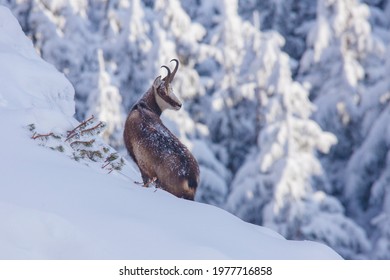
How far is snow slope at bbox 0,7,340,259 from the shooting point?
13.8 ft

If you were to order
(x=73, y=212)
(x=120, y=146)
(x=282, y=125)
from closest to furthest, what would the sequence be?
(x=73, y=212) < (x=282, y=125) < (x=120, y=146)

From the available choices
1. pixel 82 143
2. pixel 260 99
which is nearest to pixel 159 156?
pixel 82 143

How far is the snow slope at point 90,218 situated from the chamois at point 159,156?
0.28 meters

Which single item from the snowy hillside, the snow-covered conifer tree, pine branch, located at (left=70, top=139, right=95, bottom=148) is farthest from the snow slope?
the snowy hillside

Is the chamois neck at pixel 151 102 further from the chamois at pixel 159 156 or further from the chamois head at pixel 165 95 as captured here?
the chamois at pixel 159 156

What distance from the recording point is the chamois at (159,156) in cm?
688

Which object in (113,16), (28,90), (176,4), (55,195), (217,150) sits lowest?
(217,150)

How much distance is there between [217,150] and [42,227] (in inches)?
825

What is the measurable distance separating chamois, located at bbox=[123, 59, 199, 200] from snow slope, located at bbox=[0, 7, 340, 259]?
28cm

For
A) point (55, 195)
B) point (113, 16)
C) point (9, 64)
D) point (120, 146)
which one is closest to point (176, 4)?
point (113, 16)

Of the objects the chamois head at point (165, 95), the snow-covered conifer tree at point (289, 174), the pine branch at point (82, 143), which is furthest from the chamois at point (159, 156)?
the snow-covered conifer tree at point (289, 174)

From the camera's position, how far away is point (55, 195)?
4.77m

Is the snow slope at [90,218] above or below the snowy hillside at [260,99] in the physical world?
above
